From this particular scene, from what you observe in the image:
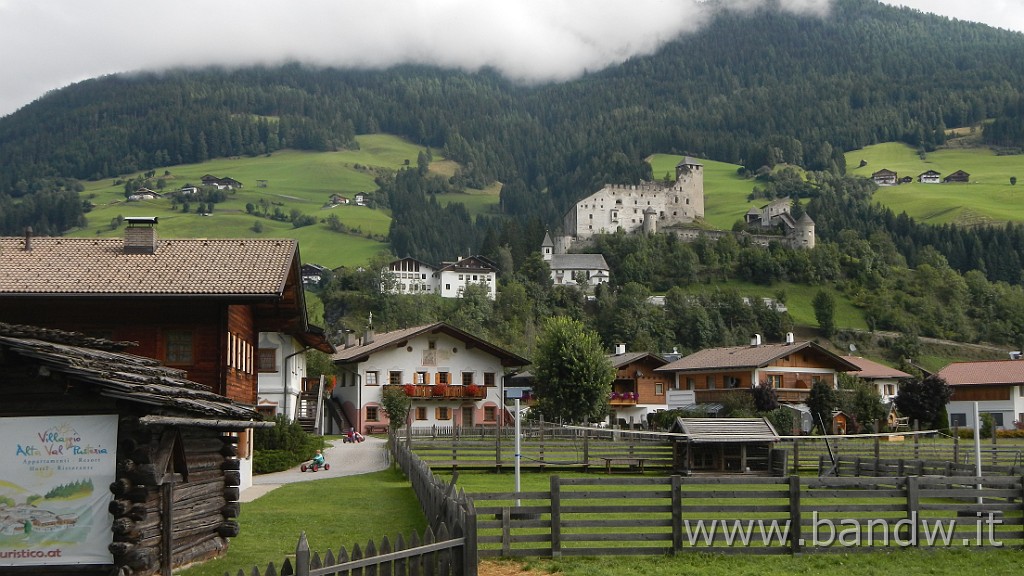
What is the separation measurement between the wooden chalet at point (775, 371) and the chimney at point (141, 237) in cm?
4732

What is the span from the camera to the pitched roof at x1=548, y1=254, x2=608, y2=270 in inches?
6560

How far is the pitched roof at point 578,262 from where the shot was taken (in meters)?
167

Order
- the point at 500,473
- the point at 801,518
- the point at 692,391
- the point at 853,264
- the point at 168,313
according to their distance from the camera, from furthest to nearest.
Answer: the point at 853,264 → the point at 692,391 → the point at 500,473 → the point at 168,313 → the point at 801,518

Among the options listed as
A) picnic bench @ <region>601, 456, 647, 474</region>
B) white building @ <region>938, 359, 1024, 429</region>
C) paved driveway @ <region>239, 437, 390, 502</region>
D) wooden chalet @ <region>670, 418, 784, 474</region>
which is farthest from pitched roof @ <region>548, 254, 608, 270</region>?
wooden chalet @ <region>670, 418, 784, 474</region>

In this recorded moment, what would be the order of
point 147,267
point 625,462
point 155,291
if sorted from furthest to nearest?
1. point 625,462
2. point 147,267
3. point 155,291

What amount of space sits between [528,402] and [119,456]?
71536mm

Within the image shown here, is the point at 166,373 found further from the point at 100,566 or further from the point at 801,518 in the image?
the point at 801,518

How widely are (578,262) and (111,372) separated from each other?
154 metres

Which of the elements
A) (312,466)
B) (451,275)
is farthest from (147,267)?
(451,275)

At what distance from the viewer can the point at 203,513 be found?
17.2 metres

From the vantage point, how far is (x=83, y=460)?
48.4 feet

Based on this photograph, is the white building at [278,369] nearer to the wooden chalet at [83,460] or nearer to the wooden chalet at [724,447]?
the wooden chalet at [724,447]

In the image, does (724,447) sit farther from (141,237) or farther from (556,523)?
(556,523)

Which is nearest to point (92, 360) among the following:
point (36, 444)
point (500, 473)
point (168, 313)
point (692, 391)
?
point (36, 444)
